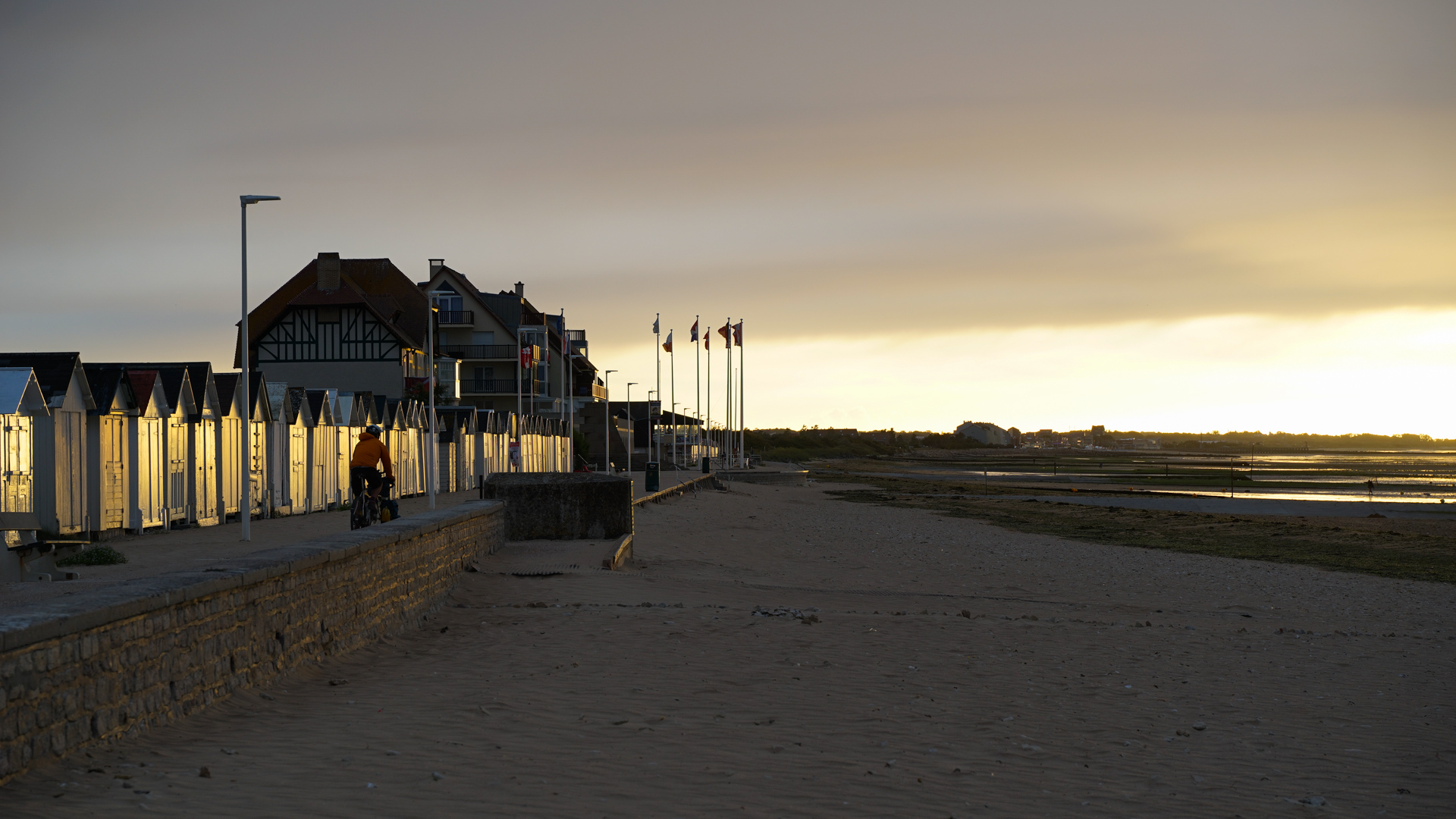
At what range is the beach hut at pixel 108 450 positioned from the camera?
18.1 m

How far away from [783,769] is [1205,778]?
2738mm

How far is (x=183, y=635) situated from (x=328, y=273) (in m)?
60.2

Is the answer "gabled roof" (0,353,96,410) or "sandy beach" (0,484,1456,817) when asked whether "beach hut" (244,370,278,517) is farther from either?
"sandy beach" (0,484,1456,817)

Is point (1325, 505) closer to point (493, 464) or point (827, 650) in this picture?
point (493, 464)

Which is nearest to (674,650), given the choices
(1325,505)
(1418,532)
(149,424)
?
(149,424)

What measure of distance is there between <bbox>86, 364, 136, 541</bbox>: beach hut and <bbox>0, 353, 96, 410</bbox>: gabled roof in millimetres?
349

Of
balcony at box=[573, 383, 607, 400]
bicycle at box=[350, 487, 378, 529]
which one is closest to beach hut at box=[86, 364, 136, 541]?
bicycle at box=[350, 487, 378, 529]

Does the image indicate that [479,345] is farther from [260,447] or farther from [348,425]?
[260,447]

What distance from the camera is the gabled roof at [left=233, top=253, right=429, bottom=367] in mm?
61312

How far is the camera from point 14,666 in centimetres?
541

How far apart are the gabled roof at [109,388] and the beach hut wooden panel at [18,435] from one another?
1693 millimetres

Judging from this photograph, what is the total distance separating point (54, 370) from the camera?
57.5ft

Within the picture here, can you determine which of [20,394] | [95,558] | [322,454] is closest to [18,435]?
[20,394]

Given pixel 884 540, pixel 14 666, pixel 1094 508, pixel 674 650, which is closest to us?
pixel 14 666
